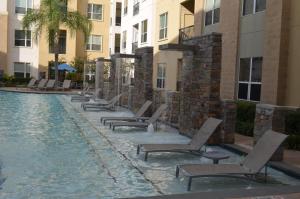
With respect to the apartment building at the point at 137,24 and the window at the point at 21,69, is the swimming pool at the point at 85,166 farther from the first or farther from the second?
the window at the point at 21,69

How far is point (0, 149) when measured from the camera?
11078 mm

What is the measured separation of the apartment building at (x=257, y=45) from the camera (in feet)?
56.0

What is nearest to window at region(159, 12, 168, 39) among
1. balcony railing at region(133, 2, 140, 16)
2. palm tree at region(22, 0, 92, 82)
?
balcony railing at region(133, 2, 140, 16)

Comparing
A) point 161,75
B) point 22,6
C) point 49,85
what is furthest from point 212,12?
point 22,6

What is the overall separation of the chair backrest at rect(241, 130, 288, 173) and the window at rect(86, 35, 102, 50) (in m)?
46.5

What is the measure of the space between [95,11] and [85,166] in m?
47.2

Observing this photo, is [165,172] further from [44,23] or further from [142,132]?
[44,23]

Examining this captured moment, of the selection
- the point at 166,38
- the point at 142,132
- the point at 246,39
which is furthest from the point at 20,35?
the point at 142,132

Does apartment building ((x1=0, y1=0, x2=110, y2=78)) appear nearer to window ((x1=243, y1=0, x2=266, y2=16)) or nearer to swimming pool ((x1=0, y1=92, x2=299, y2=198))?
window ((x1=243, y1=0, x2=266, y2=16))

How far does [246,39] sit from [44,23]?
2467 cm

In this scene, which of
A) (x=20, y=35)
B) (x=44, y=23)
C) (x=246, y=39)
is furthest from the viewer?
(x=20, y=35)

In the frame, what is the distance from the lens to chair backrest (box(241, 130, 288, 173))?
27.6 feet

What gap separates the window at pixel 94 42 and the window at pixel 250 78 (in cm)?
3563

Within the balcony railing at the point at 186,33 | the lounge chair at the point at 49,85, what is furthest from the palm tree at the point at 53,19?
the balcony railing at the point at 186,33
